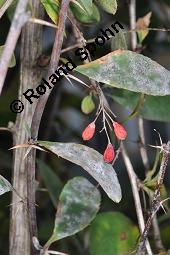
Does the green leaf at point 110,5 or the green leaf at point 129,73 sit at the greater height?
the green leaf at point 110,5

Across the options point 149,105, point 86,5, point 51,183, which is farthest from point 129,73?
point 51,183

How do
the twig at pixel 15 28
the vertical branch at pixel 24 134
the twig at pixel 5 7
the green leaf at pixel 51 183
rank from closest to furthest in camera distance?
the twig at pixel 15 28, the twig at pixel 5 7, the vertical branch at pixel 24 134, the green leaf at pixel 51 183

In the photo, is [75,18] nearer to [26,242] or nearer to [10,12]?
[10,12]

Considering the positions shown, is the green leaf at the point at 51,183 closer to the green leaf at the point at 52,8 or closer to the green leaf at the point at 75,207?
the green leaf at the point at 75,207

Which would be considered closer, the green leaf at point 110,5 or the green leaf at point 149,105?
the green leaf at point 110,5

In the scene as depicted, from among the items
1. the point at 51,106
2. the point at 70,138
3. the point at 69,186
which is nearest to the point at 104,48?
the point at 51,106

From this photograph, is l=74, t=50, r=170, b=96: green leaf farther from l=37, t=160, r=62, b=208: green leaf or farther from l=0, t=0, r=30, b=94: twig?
l=37, t=160, r=62, b=208: green leaf

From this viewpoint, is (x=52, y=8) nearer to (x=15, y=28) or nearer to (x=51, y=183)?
(x=15, y=28)

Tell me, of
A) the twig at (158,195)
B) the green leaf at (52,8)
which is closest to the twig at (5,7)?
the green leaf at (52,8)
